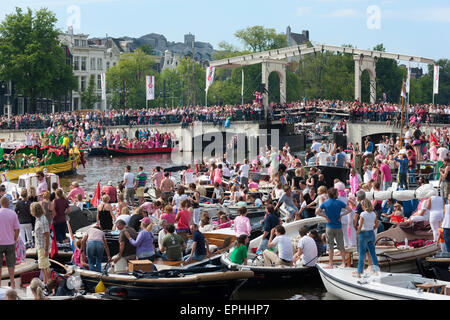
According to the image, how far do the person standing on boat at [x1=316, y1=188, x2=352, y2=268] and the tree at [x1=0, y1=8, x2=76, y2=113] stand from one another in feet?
172

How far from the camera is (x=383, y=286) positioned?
476 inches

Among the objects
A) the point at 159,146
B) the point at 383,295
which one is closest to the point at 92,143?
the point at 159,146

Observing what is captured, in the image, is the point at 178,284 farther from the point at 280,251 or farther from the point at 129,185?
the point at 129,185

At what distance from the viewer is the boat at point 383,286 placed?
38.1 feet

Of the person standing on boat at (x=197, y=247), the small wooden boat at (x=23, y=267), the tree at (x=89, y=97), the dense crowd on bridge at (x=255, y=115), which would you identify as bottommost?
the small wooden boat at (x=23, y=267)

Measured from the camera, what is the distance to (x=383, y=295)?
38.9 ft

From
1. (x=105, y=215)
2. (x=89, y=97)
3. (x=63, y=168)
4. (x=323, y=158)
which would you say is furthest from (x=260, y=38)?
(x=105, y=215)

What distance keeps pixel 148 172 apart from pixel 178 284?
2944 cm

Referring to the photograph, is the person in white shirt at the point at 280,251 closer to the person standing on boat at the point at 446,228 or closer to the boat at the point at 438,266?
the boat at the point at 438,266

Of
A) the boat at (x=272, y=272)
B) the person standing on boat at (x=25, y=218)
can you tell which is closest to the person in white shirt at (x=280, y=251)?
the boat at (x=272, y=272)

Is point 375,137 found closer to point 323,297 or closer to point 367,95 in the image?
point 367,95

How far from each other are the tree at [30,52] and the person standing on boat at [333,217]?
5234cm

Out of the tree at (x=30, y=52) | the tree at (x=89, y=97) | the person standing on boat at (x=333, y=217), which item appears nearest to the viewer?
the person standing on boat at (x=333, y=217)

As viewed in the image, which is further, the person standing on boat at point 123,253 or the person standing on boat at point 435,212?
the person standing on boat at point 435,212
